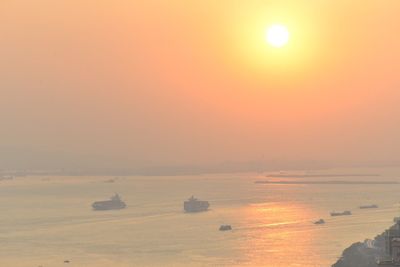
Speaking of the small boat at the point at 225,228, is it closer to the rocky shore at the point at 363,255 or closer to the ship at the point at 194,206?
the ship at the point at 194,206

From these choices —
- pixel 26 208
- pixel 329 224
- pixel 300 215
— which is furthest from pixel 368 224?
pixel 26 208

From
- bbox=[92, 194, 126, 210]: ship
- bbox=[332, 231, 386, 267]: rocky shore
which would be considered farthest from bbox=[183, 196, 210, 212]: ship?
bbox=[332, 231, 386, 267]: rocky shore

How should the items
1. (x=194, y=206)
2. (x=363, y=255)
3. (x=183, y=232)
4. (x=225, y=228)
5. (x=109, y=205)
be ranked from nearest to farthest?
(x=363, y=255), (x=183, y=232), (x=225, y=228), (x=194, y=206), (x=109, y=205)

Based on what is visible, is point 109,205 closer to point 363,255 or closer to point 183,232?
point 183,232

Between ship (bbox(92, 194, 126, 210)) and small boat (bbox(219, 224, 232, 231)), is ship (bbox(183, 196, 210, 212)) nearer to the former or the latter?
ship (bbox(92, 194, 126, 210))

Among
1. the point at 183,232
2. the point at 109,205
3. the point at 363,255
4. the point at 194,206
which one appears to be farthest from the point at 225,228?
the point at 109,205
